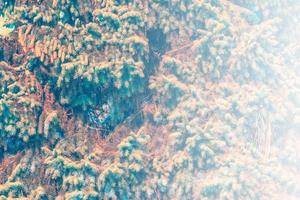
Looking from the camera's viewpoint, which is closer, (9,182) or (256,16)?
(9,182)

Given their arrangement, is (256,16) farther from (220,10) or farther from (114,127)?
(114,127)

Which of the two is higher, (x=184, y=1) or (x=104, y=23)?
(x=184, y=1)

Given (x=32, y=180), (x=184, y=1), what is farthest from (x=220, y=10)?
(x=32, y=180)

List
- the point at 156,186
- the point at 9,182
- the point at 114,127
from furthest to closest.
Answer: the point at 114,127, the point at 156,186, the point at 9,182

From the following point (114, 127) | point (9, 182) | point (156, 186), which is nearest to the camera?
point (9, 182)

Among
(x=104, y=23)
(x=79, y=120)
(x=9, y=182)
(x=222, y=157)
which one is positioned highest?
(x=104, y=23)

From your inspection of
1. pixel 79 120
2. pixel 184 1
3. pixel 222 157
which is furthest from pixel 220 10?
pixel 79 120

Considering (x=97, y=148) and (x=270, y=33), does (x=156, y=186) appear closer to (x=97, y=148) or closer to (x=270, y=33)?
(x=97, y=148)
